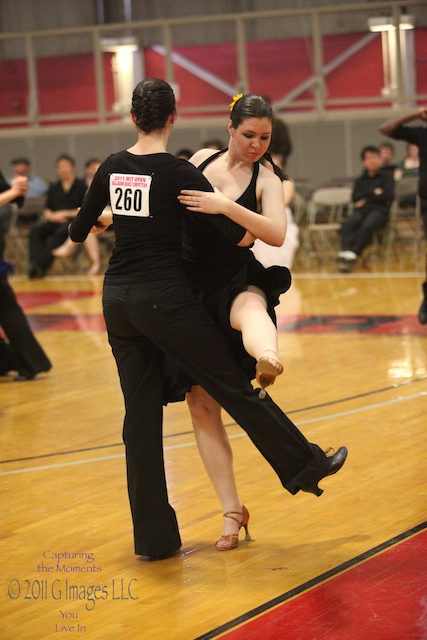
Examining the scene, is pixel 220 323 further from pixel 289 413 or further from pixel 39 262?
pixel 39 262

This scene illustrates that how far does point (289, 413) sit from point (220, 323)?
2332mm

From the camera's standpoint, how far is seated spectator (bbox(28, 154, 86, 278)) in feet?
45.9

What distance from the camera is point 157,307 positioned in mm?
3648

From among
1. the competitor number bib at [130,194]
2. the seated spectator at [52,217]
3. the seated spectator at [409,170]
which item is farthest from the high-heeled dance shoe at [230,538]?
the seated spectator at [52,217]

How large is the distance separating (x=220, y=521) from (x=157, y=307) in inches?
44.5

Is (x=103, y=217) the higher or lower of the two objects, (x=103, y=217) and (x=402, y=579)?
the higher

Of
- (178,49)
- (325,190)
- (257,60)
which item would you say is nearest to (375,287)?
(325,190)

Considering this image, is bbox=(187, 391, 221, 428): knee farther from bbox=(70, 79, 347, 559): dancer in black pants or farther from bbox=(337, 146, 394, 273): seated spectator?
bbox=(337, 146, 394, 273): seated spectator

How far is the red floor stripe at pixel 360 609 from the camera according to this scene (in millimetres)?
3086

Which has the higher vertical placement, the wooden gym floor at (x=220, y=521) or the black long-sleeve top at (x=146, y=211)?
the black long-sleeve top at (x=146, y=211)

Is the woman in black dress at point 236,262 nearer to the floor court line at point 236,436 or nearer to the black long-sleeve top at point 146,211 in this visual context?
the black long-sleeve top at point 146,211

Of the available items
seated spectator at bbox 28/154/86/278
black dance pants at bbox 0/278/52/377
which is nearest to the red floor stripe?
black dance pants at bbox 0/278/52/377

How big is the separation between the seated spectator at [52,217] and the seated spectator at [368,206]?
3.72 meters

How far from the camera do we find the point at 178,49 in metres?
16.7
